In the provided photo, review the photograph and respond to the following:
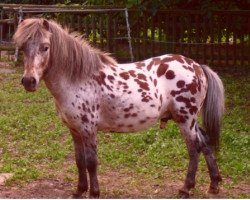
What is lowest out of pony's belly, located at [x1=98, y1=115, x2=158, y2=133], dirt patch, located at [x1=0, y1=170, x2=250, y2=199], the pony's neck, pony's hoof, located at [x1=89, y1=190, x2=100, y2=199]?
dirt patch, located at [x1=0, y1=170, x2=250, y2=199]

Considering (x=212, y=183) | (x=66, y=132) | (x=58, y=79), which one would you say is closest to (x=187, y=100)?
A: (x=212, y=183)

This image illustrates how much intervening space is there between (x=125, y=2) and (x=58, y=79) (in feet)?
33.3

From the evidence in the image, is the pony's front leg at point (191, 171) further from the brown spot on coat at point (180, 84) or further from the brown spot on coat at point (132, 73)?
the brown spot on coat at point (132, 73)

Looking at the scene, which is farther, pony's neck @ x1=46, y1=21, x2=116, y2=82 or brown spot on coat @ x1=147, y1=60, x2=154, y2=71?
brown spot on coat @ x1=147, y1=60, x2=154, y2=71

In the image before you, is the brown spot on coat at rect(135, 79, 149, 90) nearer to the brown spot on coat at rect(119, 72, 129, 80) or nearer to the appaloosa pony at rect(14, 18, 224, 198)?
the appaloosa pony at rect(14, 18, 224, 198)

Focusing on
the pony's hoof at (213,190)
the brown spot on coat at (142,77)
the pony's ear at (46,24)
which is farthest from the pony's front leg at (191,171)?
the pony's ear at (46,24)

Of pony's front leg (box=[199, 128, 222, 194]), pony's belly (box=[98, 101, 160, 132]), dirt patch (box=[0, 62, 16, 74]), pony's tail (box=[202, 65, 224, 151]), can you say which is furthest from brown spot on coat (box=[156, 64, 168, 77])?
dirt patch (box=[0, 62, 16, 74])

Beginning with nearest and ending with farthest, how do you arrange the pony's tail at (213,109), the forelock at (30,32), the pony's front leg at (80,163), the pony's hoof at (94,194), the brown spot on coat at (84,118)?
1. the forelock at (30,32)
2. the brown spot on coat at (84,118)
3. the pony's hoof at (94,194)
4. the pony's front leg at (80,163)
5. the pony's tail at (213,109)

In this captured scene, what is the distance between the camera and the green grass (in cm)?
738

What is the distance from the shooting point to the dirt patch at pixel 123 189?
6.45 meters

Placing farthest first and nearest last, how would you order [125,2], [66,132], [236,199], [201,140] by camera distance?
[125,2]
[66,132]
[201,140]
[236,199]

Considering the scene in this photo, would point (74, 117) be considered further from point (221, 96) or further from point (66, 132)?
point (66, 132)

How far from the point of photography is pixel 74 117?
584cm

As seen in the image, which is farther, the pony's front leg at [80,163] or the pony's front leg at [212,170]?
the pony's front leg at [212,170]
